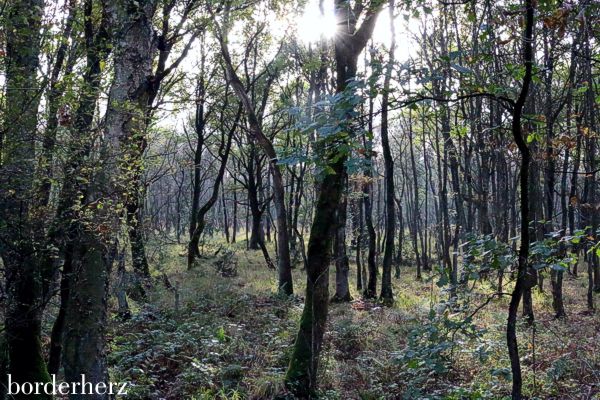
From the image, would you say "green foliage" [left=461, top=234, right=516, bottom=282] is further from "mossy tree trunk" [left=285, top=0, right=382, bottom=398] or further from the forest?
"mossy tree trunk" [left=285, top=0, right=382, bottom=398]

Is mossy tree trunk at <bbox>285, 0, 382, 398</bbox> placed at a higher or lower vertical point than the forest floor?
higher

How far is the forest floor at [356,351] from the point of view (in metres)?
5.02

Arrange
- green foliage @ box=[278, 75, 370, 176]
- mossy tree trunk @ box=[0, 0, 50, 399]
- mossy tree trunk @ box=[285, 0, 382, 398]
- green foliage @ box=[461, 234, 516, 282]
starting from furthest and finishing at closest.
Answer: mossy tree trunk @ box=[285, 0, 382, 398] → mossy tree trunk @ box=[0, 0, 50, 399] → green foliage @ box=[461, 234, 516, 282] → green foliage @ box=[278, 75, 370, 176]

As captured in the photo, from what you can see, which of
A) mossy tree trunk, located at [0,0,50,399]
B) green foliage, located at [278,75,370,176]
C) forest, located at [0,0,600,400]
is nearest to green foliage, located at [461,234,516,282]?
forest, located at [0,0,600,400]

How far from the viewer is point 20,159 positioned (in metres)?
3.89

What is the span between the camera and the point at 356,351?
786 centimetres

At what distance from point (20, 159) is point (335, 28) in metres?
4.12

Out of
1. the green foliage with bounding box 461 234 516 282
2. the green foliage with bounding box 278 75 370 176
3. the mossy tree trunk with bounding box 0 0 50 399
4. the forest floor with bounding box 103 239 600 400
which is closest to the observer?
the green foliage with bounding box 278 75 370 176

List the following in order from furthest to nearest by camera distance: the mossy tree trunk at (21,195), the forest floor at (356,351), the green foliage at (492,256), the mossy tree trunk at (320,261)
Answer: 1. the mossy tree trunk at (320,261)
2. the forest floor at (356,351)
3. the mossy tree trunk at (21,195)
4. the green foliage at (492,256)

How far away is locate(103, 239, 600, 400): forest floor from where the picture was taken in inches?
197

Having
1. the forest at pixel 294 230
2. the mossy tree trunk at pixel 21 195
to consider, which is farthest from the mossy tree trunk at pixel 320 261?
the mossy tree trunk at pixel 21 195

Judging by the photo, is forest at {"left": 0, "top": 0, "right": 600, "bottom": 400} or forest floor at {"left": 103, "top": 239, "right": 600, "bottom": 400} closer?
forest at {"left": 0, "top": 0, "right": 600, "bottom": 400}

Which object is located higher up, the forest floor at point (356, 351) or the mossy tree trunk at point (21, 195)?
the mossy tree trunk at point (21, 195)

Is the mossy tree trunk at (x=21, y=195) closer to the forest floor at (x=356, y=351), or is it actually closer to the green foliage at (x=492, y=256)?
the forest floor at (x=356, y=351)
